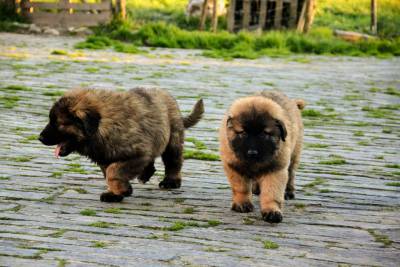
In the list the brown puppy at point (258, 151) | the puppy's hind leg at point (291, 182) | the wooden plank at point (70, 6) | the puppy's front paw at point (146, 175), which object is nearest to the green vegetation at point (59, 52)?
the wooden plank at point (70, 6)

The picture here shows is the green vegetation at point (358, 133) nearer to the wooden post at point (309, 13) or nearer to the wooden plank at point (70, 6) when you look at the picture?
the wooden post at point (309, 13)

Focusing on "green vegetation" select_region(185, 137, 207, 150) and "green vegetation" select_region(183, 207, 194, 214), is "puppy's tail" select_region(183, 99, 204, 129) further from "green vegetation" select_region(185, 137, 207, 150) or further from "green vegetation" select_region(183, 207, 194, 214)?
"green vegetation" select_region(183, 207, 194, 214)

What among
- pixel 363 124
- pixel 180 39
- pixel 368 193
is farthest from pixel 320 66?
pixel 368 193

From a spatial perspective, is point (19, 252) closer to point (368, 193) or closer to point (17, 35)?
point (368, 193)

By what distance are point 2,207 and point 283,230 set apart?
2095 millimetres

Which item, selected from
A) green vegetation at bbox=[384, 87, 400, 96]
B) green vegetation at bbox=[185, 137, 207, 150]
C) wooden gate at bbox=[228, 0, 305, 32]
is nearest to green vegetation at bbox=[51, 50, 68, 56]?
green vegetation at bbox=[384, 87, 400, 96]

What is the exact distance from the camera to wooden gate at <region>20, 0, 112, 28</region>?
2198cm

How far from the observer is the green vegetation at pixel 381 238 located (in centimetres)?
505

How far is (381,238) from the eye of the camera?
17.0 ft

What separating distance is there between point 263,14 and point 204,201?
1765 cm

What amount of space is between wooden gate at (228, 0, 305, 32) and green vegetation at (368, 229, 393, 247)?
1802cm

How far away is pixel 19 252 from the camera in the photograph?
4.59 meters

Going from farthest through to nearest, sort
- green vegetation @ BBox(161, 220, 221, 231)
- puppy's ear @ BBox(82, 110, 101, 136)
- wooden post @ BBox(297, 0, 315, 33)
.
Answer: wooden post @ BBox(297, 0, 315, 33) < puppy's ear @ BBox(82, 110, 101, 136) < green vegetation @ BBox(161, 220, 221, 231)

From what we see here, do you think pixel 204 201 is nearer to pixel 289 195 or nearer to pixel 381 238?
pixel 289 195
